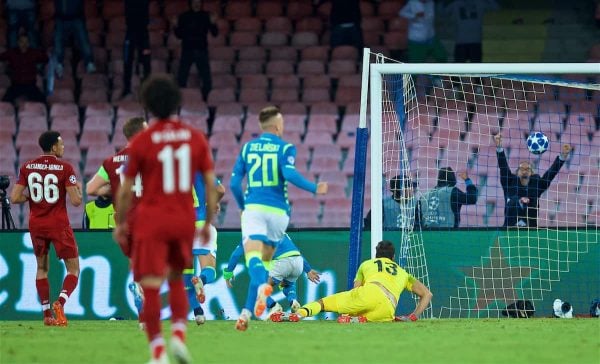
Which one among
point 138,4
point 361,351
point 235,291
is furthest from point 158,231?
point 138,4

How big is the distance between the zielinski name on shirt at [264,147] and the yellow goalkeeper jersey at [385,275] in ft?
6.63

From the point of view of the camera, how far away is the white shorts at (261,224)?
11.8m

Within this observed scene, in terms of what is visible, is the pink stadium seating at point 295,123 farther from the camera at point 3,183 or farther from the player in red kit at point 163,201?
the player in red kit at point 163,201

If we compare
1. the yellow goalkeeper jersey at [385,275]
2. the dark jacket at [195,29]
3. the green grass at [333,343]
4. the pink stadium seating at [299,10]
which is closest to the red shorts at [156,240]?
the green grass at [333,343]

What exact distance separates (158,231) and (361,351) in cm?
196

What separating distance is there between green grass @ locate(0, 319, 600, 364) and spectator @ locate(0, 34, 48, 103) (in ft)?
30.9

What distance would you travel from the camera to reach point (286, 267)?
1352cm

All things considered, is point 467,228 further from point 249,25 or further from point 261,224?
point 249,25

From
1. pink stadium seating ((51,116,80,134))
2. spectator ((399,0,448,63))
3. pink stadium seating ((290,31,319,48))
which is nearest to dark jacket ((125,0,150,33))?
pink stadium seating ((51,116,80,134))

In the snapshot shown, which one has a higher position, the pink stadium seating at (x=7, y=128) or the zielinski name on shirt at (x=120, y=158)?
the pink stadium seating at (x=7, y=128)

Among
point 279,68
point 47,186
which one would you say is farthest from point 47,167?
point 279,68

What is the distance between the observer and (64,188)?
13.2m

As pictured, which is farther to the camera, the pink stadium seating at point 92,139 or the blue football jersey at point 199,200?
the pink stadium seating at point 92,139

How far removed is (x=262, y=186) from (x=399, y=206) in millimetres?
3897
